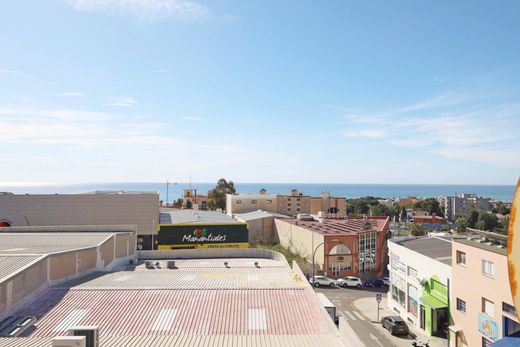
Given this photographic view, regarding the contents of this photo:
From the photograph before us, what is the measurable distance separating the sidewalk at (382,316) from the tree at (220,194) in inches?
2513

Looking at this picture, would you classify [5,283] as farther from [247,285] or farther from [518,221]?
[518,221]

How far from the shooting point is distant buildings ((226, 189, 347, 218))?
3447 inches

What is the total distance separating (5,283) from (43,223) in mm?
37576

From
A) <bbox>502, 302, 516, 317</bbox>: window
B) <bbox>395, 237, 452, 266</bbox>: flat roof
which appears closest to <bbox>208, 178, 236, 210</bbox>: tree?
<bbox>395, 237, 452, 266</bbox>: flat roof

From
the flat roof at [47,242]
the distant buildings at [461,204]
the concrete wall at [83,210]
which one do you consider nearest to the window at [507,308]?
the flat roof at [47,242]

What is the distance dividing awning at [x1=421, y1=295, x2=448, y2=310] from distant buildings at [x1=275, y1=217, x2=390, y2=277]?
17314 millimetres

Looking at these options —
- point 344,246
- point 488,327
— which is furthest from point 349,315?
point 344,246

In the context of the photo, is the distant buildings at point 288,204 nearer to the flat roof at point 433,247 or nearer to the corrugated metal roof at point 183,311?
the flat roof at point 433,247

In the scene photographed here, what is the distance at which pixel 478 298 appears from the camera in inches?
883

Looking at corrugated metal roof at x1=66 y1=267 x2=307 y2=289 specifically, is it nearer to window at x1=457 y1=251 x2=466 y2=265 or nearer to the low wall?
the low wall

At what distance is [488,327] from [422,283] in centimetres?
859

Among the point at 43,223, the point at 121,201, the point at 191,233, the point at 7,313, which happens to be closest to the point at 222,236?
the point at 191,233

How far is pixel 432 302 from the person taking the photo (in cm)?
2770

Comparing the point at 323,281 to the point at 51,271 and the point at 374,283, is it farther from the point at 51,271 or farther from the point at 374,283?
the point at 51,271
